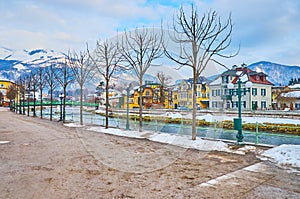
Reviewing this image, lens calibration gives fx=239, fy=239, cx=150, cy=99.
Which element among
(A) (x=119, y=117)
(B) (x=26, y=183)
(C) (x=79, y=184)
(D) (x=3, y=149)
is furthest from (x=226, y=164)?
(A) (x=119, y=117)

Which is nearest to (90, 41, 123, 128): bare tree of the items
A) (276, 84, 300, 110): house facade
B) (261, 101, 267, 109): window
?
(261, 101, 267, 109): window

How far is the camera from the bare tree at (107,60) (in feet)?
45.9

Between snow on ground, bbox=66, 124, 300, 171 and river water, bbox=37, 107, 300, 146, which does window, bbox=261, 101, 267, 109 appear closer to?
river water, bbox=37, 107, 300, 146

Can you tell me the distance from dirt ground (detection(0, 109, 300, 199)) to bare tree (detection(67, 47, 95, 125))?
715 cm

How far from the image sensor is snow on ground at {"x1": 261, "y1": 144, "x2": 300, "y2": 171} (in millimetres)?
6302

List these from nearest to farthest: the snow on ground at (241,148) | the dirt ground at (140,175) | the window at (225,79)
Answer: the dirt ground at (140,175) → the snow on ground at (241,148) → the window at (225,79)

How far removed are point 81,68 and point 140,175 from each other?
1254cm

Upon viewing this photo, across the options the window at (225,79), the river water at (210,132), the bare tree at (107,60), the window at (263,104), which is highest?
the bare tree at (107,60)

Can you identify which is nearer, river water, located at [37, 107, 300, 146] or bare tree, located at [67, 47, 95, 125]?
river water, located at [37, 107, 300, 146]

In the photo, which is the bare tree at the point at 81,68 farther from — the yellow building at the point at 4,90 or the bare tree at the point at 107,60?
the yellow building at the point at 4,90

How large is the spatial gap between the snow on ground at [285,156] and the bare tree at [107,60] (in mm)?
9042

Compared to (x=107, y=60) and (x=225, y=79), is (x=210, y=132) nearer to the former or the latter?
(x=225, y=79)

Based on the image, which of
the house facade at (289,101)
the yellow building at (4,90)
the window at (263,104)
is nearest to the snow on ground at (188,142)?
the window at (263,104)

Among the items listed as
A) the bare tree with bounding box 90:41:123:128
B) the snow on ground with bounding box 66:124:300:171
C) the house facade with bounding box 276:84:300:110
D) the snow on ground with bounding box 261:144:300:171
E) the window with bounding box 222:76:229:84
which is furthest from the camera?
the house facade with bounding box 276:84:300:110
